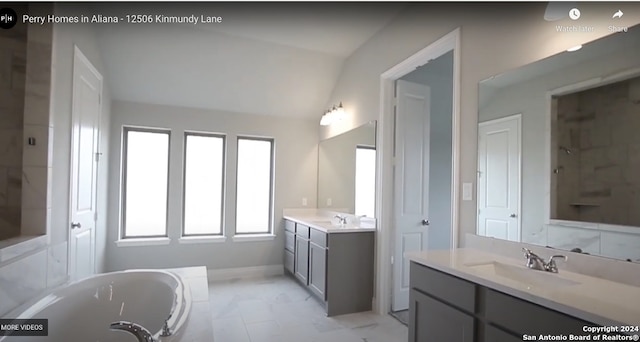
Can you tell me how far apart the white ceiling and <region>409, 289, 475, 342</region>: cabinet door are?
7.51 ft

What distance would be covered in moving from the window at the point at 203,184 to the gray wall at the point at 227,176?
118 millimetres

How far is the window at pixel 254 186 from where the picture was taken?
171 inches

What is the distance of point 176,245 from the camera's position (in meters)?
3.94

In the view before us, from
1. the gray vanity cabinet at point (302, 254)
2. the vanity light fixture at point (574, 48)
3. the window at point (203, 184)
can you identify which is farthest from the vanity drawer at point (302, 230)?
the vanity light fixture at point (574, 48)

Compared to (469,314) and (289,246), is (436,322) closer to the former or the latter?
(469,314)

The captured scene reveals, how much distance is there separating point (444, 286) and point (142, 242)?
364cm

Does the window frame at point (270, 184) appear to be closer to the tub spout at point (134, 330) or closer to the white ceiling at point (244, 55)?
the white ceiling at point (244, 55)

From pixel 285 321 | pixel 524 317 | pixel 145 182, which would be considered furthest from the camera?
pixel 145 182

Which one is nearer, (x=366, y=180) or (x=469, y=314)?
(x=469, y=314)

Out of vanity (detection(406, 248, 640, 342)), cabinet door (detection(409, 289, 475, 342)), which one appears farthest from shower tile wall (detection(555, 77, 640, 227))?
cabinet door (detection(409, 289, 475, 342))

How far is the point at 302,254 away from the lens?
360 cm

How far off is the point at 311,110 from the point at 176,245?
8.51 feet

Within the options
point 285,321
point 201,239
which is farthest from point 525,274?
point 201,239

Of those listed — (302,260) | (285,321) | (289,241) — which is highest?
(289,241)
